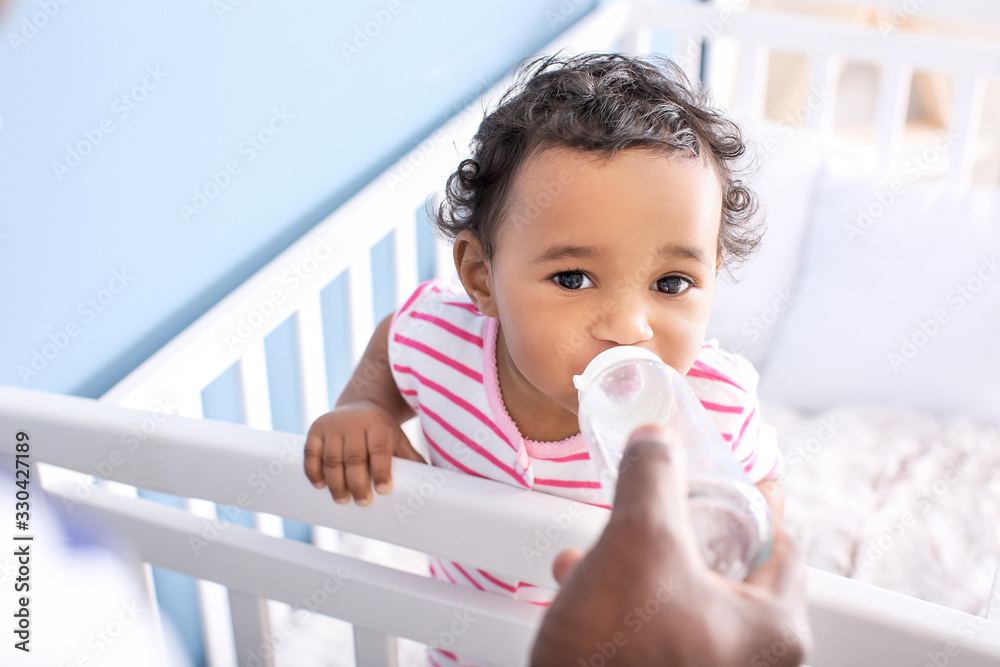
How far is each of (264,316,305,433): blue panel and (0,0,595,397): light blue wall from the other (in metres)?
0.12

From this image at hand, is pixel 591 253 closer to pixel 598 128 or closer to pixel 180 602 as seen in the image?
pixel 598 128

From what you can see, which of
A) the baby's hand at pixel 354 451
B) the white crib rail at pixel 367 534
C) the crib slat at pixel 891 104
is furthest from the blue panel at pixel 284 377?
the crib slat at pixel 891 104

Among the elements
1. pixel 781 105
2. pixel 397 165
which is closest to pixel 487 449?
pixel 397 165

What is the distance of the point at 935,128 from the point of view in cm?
292

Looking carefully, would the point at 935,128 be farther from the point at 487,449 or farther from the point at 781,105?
the point at 487,449

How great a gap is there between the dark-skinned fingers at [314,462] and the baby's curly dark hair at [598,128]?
199 mm

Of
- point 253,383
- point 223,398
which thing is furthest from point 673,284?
point 223,398

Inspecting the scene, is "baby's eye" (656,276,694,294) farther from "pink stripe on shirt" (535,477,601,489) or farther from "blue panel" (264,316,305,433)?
"blue panel" (264,316,305,433)

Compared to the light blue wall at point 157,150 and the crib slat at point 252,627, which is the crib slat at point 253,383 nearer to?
the light blue wall at point 157,150

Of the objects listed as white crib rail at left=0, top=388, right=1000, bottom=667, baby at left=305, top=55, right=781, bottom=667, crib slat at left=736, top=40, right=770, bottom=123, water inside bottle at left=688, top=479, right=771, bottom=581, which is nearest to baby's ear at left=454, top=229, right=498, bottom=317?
baby at left=305, top=55, right=781, bottom=667

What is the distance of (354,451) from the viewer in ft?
1.91

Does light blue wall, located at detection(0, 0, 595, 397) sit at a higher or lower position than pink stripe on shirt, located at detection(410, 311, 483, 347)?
higher

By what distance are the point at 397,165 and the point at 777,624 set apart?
88 cm

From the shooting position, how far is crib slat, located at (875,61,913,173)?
4.93ft
